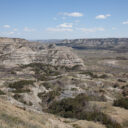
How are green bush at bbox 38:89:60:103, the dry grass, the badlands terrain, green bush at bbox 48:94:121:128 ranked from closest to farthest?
the dry grass → the badlands terrain → green bush at bbox 48:94:121:128 → green bush at bbox 38:89:60:103

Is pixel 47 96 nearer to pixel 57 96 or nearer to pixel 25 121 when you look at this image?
pixel 57 96

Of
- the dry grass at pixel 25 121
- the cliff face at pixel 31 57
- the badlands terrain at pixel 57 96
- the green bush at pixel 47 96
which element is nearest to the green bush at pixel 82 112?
the badlands terrain at pixel 57 96

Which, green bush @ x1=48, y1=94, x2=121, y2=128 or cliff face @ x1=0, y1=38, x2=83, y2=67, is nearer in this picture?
green bush @ x1=48, y1=94, x2=121, y2=128

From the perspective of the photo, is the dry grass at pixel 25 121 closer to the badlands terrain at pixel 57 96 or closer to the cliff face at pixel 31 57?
the badlands terrain at pixel 57 96

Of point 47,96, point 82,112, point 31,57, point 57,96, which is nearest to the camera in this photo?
point 82,112

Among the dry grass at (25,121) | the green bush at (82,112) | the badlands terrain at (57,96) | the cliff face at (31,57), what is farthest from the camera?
the cliff face at (31,57)

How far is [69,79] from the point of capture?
4769 cm

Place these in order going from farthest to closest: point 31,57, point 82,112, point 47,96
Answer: point 31,57 → point 47,96 → point 82,112

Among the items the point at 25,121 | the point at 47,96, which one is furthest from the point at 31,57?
the point at 25,121

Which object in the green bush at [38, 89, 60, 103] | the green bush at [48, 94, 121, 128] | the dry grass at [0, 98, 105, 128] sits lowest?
the green bush at [38, 89, 60, 103]

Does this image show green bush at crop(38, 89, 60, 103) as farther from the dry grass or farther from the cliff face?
the cliff face

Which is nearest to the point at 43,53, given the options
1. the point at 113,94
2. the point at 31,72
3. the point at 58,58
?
the point at 58,58

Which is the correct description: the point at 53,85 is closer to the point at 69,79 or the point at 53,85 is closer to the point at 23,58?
the point at 69,79

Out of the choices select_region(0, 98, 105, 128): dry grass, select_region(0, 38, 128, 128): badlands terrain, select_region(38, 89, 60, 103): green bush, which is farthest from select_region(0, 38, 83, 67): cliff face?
select_region(0, 98, 105, 128): dry grass
